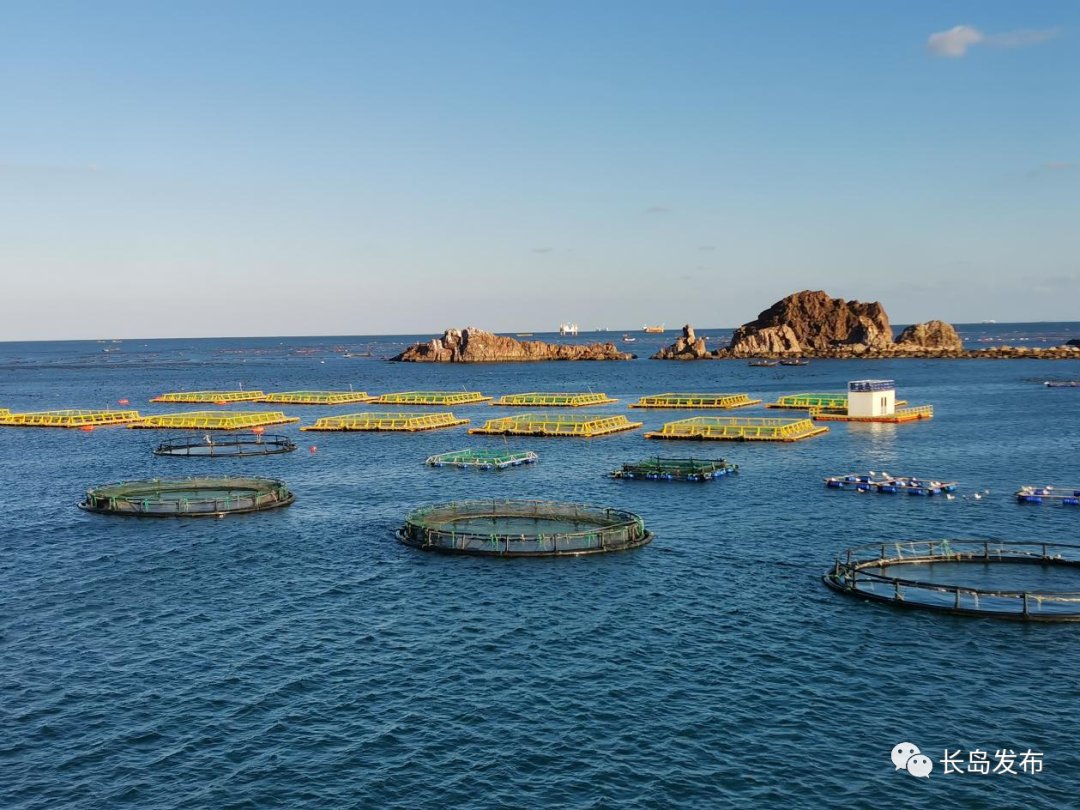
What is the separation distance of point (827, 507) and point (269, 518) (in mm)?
48352

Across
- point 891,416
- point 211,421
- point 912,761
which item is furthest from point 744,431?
point 912,761

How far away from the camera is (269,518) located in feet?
271

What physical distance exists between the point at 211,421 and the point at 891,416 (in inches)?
4244

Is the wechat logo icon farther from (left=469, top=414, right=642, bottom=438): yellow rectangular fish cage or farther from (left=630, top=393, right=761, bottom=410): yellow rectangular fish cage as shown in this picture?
(left=630, top=393, right=761, bottom=410): yellow rectangular fish cage

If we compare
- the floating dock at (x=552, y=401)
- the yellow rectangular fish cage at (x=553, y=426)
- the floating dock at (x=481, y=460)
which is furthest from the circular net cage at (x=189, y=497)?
the floating dock at (x=552, y=401)

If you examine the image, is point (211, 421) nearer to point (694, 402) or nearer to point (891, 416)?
point (694, 402)

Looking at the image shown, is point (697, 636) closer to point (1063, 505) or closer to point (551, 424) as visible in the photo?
point (1063, 505)

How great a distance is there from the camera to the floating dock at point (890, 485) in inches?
3521

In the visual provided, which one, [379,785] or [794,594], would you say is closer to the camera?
[379,785]

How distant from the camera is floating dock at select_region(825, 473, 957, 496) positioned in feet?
293

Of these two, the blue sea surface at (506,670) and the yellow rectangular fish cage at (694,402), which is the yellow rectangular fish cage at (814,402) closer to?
the yellow rectangular fish cage at (694,402)

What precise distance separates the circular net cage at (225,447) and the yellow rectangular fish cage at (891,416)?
8150 cm

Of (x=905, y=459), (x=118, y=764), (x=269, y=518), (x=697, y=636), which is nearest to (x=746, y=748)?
(x=697, y=636)

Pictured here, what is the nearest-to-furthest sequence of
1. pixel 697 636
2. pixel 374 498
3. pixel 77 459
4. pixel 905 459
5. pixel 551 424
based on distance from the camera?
pixel 697 636 → pixel 374 498 → pixel 905 459 → pixel 77 459 → pixel 551 424
